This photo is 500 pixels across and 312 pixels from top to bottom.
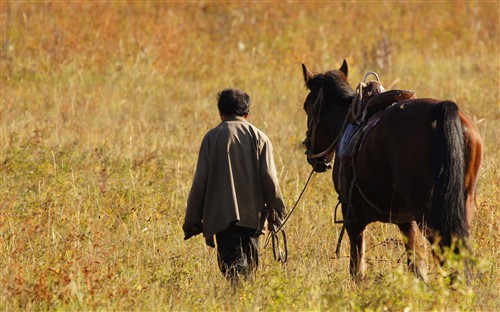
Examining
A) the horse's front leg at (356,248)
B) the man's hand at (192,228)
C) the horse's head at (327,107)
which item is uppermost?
the horse's head at (327,107)

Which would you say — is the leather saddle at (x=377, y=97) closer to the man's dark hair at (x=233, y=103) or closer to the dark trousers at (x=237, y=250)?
the man's dark hair at (x=233, y=103)

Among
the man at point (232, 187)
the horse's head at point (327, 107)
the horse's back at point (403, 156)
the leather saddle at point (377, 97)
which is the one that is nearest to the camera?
the horse's back at point (403, 156)

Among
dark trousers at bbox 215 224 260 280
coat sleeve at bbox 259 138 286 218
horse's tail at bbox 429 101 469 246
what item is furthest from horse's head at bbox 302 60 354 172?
horse's tail at bbox 429 101 469 246

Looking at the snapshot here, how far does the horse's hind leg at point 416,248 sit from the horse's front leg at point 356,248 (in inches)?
12.4

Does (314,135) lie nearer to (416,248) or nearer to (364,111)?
(364,111)

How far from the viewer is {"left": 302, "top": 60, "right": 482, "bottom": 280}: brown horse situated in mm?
5789

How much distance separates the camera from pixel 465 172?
5.98m

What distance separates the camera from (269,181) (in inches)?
262

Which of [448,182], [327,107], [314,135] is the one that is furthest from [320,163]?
[448,182]

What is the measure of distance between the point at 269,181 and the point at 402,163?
41.3 inches

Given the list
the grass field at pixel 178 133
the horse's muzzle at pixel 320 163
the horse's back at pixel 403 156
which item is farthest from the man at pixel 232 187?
the horse's muzzle at pixel 320 163

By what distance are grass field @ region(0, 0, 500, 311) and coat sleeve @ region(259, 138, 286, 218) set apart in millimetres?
519

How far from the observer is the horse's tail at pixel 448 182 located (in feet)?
18.9

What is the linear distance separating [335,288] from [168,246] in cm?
196
